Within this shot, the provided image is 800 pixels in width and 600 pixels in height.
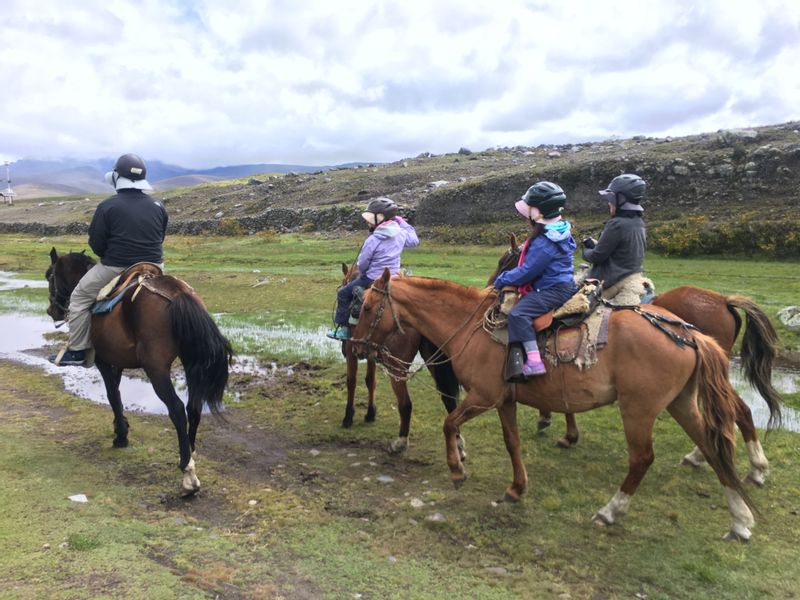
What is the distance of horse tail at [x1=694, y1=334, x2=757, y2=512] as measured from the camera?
19.0 ft

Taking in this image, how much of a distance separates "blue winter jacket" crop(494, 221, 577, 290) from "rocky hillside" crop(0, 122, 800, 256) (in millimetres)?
24878

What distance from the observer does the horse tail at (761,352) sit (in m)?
7.07

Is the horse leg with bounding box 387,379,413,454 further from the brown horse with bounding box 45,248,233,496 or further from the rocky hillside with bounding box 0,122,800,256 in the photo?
the rocky hillside with bounding box 0,122,800,256

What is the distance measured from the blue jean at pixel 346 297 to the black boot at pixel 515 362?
308 centimetres

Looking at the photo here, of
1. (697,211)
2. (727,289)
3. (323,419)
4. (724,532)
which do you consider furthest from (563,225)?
(697,211)

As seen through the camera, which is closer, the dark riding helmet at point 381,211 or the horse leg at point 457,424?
the horse leg at point 457,424

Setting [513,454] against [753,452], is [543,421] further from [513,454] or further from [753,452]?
[753,452]

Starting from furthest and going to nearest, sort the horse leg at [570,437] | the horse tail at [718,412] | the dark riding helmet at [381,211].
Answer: the dark riding helmet at [381,211]
the horse leg at [570,437]
the horse tail at [718,412]

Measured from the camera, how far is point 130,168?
770cm

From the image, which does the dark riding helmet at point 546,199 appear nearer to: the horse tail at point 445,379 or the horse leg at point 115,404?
the horse tail at point 445,379

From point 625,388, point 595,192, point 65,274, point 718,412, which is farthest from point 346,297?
point 595,192

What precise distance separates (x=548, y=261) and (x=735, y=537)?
3605 mm

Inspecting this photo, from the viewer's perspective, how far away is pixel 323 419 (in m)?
9.84

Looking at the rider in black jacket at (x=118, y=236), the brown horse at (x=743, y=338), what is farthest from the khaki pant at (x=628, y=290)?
the rider in black jacket at (x=118, y=236)
